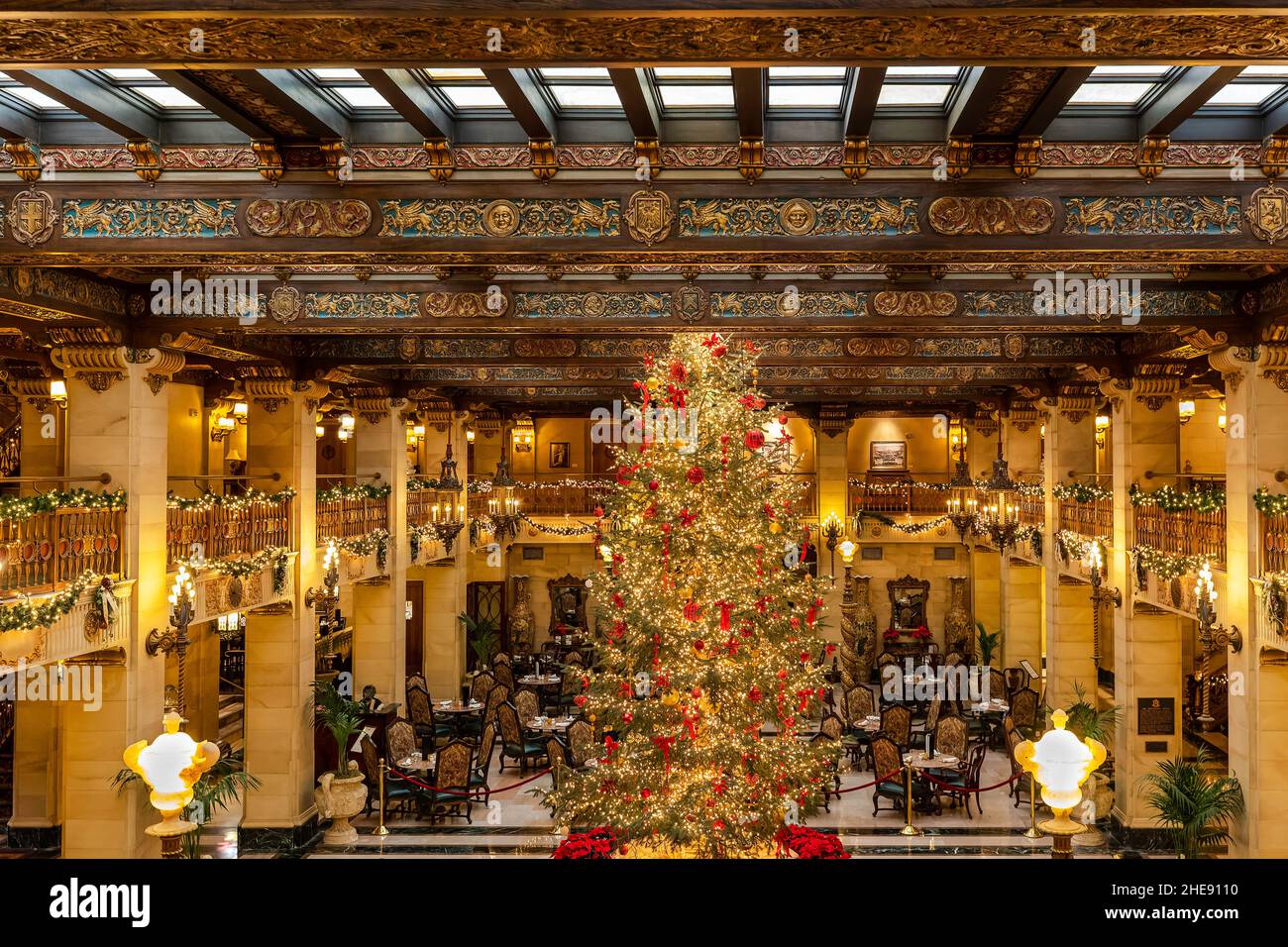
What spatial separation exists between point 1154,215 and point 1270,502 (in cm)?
493

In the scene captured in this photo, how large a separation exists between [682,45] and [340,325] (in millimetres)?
8099

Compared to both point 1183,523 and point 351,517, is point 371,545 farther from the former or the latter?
point 1183,523

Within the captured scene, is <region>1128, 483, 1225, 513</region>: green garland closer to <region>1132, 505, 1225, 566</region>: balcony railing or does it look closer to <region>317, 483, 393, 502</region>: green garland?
<region>1132, 505, 1225, 566</region>: balcony railing

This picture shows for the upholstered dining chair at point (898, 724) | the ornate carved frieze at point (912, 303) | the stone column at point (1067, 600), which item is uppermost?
the ornate carved frieze at point (912, 303)

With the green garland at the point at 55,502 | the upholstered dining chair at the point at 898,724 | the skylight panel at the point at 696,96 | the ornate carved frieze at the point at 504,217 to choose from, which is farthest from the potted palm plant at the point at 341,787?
the skylight panel at the point at 696,96

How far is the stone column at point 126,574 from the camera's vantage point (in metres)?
9.70

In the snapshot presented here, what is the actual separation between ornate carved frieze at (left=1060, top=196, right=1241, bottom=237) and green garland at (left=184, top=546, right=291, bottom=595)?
32.1 feet

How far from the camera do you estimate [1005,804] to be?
1471 centimetres

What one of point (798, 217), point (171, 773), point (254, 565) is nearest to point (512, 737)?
point (254, 565)

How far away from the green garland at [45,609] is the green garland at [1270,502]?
1168 cm

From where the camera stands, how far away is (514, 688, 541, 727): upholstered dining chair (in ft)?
56.4

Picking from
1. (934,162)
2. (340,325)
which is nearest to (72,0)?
(934,162)

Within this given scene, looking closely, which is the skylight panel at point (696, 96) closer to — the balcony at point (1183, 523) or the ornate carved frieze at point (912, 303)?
the ornate carved frieze at point (912, 303)

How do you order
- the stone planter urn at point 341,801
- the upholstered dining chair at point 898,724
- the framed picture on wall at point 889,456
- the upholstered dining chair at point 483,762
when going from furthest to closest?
the framed picture on wall at point 889,456, the upholstered dining chair at point 898,724, the upholstered dining chair at point 483,762, the stone planter urn at point 341,801
